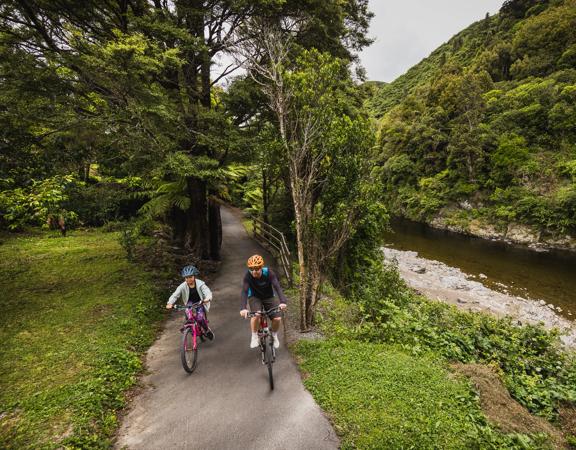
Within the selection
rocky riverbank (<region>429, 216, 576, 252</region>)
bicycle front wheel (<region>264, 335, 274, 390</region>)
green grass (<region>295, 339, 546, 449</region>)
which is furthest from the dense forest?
rocky riverbank (<region>429, 216, 576, 252</region>)

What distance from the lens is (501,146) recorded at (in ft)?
99.7

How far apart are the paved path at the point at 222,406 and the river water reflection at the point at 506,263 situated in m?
9.38

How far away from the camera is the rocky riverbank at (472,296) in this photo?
13.0 m

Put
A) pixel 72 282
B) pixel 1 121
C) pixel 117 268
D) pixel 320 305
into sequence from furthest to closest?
pixel 117 268
pixel 72 282
pixel 320 305
pixel 1 121

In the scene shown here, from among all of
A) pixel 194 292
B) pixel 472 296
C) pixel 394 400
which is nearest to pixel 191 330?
pixel 194 292

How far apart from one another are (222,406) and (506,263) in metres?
22.9

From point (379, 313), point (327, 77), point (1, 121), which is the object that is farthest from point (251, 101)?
point (379, 313)

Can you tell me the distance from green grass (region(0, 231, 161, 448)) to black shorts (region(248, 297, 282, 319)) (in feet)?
8.34

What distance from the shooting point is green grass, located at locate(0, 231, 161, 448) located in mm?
4164

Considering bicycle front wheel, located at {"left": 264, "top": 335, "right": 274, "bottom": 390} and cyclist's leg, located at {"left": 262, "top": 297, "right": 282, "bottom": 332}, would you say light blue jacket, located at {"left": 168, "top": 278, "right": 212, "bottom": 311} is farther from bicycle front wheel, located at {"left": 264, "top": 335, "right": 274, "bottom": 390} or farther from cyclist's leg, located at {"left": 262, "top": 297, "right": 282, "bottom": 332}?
bicycle front wheel, located at {"left": 264, "top": 335, "right": 274, "bottom": 390}

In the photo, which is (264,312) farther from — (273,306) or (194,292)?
(194,292)

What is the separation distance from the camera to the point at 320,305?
849 cm

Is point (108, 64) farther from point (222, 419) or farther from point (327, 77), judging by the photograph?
point (222, 419)

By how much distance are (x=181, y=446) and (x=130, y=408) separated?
1368 mm
